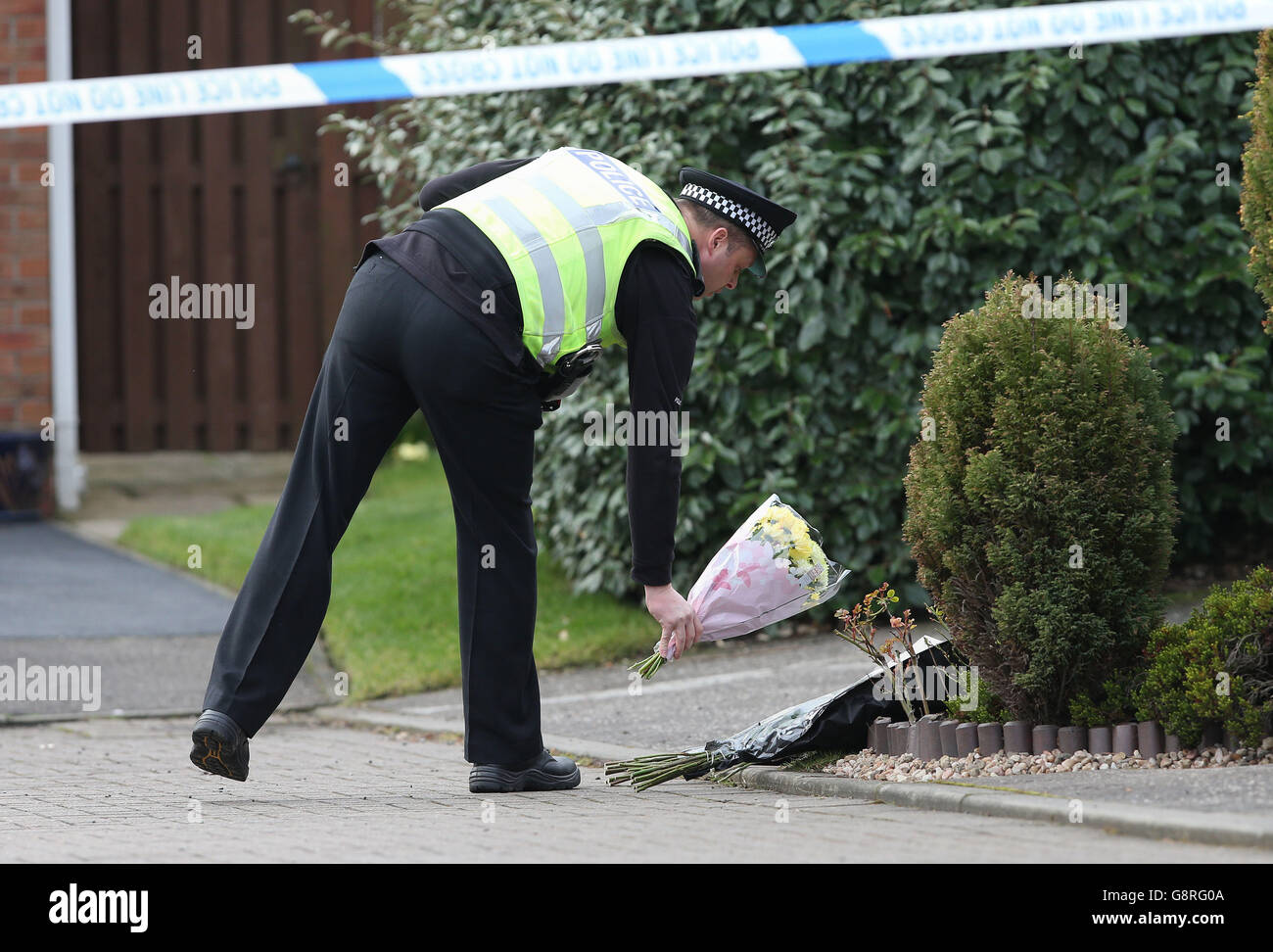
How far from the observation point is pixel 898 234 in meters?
7.05

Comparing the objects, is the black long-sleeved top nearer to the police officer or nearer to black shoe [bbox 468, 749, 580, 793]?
the police officer

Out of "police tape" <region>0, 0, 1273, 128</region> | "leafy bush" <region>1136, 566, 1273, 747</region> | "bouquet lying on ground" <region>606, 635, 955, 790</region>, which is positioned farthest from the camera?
"police tape" <region>0, 0, 1273, 128</region>

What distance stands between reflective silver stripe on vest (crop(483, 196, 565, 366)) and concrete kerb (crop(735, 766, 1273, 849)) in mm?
1322

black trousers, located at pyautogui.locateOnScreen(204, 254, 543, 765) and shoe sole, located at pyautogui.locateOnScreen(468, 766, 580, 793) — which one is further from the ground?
black trousers, located at pyautogui.locateOnScreen(204, 254, 543, 765)

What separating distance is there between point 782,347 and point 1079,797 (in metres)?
3.60

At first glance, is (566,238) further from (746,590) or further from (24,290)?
(24,290)

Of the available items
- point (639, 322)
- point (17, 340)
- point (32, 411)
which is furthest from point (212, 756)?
point (17, 340)

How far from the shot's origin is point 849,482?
23.5 feet

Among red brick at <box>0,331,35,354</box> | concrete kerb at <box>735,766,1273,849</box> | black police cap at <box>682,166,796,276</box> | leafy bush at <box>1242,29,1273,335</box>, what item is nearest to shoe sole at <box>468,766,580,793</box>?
concrete kerb at <box>735,766,1273,849</box>

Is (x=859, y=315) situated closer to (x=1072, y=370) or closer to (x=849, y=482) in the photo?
(x=849, y=482)

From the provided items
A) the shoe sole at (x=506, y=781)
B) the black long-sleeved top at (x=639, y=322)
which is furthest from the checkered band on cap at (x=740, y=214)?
the shoe sole at (x=506, y=781)

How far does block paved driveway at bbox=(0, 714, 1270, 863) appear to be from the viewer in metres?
3.41

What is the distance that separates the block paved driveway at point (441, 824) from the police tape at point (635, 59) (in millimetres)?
3159
